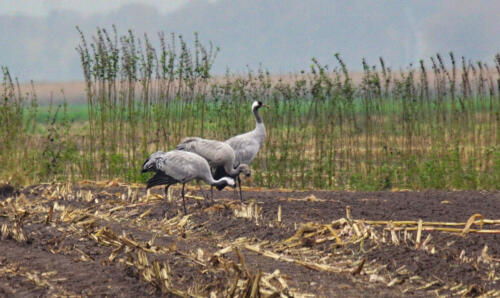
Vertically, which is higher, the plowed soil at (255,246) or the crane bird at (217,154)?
the crane bird at (217,154)

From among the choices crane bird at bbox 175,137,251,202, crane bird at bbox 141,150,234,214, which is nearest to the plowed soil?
crane bird at bbox 141,150,234,214

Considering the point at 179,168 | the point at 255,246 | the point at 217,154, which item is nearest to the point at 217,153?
the point at 217,154

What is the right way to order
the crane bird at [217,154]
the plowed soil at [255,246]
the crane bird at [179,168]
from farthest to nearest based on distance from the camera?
the crane bird at [217,154]
the crane bird at [179,168]
the plowed soil at [255,246]

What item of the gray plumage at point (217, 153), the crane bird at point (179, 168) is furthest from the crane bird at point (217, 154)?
the crane bird at point (179, 168)

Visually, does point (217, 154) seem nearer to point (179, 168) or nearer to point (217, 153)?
point (217, 153)

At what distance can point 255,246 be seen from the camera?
5902 millimetres

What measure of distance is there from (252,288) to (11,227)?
323cm

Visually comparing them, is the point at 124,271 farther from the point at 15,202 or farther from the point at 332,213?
the point at 15,202

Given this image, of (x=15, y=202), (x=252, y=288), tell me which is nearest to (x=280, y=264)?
(x=252, y=288)

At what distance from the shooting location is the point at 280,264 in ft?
17.5

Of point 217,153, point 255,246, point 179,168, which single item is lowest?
point 255,246

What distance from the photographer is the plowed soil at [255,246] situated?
15.4ft

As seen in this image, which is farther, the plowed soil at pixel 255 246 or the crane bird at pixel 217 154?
the crane bird at pixel 217 154

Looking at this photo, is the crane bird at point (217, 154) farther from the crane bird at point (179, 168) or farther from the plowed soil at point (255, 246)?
the crane bird at point (179, 168)
